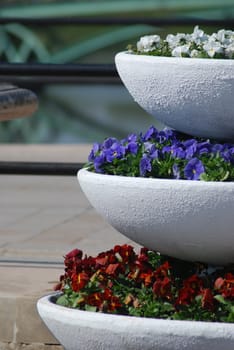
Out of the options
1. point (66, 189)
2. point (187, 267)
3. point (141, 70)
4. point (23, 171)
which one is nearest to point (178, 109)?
point (141, 70)

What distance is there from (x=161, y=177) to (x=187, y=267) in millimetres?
379

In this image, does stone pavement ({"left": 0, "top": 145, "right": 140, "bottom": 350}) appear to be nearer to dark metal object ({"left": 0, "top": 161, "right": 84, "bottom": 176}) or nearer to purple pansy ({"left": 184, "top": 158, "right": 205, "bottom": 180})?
dark metal object ({"left": 0, "top": 161, "right": 84, "bottom": 176})

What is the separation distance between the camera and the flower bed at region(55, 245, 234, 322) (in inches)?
161

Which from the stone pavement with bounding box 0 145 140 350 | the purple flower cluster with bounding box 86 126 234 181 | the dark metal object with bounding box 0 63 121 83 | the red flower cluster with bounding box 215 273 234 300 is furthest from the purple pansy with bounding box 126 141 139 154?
the dark metal object with bounding box 0 63 121 83

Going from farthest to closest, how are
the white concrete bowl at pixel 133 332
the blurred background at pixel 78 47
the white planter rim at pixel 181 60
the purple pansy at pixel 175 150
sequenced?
1. the blurred background at pixel 78 47
2. the purple pansy at pixel 175 150
3. the white planter rim at pixel 181 60
4. the white concrete bowl at pixel 133 332

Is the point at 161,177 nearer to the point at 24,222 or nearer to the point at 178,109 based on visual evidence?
the point at 178,109

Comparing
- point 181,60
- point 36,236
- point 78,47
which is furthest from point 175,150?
point 78,47

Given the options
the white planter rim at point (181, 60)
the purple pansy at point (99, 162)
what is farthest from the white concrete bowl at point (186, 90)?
the purple pansy at point (99, 162)

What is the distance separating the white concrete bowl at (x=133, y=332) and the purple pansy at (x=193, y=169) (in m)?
0.43

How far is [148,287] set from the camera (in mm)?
4246

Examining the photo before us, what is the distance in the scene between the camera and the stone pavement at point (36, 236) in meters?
4.79

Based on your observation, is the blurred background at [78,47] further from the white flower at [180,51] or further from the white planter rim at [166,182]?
the white planter rim at [166,182]

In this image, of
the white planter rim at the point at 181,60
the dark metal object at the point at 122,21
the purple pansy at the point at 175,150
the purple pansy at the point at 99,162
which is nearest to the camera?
the white planter rim at the point at 181,60

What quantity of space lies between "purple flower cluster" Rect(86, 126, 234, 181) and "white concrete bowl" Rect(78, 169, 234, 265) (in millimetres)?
68
